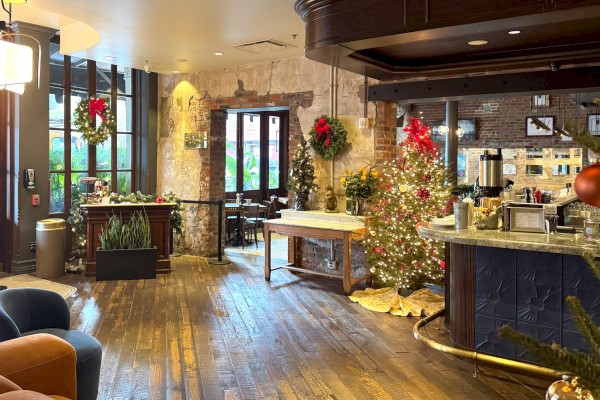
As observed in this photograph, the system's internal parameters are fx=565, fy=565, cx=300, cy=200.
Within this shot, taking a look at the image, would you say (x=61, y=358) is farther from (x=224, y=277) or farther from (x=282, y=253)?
(x=282, y=253)

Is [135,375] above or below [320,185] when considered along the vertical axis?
below

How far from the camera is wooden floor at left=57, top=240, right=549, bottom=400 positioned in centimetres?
382

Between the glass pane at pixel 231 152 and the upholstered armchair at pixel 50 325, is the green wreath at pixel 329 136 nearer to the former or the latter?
the upholstered armchair at pixel 50 325

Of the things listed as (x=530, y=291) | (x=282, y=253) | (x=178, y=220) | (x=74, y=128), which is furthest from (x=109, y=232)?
(x=530, y=291)

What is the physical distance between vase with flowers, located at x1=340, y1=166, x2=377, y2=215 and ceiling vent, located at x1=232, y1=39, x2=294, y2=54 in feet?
6.11

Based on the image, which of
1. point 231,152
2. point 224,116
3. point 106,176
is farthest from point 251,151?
point 106,176

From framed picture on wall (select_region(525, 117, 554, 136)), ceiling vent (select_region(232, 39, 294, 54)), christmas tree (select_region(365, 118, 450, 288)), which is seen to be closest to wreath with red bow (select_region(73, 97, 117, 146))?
ceiling vent (select_region(232, 39, 294, 54))

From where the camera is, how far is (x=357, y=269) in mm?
7125

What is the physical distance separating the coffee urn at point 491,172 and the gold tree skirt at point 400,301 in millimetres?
1548

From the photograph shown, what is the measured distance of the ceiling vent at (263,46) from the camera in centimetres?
696

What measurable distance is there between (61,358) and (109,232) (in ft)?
15.9

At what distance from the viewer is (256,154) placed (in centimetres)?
1331

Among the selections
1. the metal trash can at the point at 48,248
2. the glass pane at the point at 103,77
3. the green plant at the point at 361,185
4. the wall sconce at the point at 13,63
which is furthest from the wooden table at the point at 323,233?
the glass pane at the point at 103,77

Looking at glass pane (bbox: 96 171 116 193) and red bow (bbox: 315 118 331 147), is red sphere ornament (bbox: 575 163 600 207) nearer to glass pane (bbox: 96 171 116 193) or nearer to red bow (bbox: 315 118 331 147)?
red bow (bbox: 315 118 331 147)
